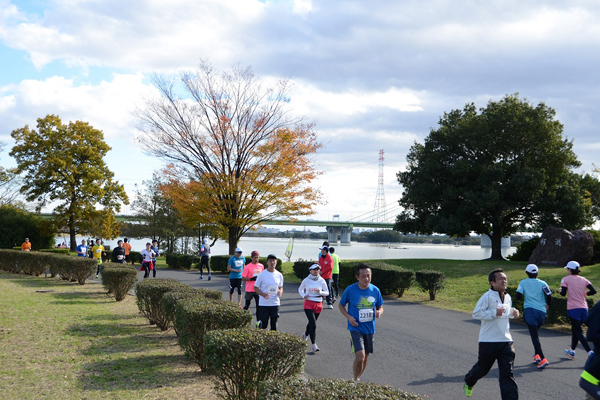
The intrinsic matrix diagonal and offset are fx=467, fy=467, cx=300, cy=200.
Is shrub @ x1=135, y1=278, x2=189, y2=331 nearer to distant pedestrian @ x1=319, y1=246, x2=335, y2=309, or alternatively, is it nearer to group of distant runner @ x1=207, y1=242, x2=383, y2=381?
group of distant runner @ x1=207, y1=242, x2=383, y2=381

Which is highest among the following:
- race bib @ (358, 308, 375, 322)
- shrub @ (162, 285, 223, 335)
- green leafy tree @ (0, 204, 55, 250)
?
green leafy tree @ (0, 204, 55, 250)

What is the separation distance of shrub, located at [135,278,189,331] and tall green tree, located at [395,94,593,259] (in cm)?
2506

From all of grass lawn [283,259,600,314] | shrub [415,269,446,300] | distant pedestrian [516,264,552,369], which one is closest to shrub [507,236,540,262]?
grass lawn [283,259,600,314]

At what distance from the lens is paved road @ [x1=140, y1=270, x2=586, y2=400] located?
6573mm

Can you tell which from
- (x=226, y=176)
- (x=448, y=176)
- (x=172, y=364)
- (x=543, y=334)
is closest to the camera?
(x=172, y=364)

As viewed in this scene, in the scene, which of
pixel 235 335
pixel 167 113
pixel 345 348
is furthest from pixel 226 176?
pixel 235 335

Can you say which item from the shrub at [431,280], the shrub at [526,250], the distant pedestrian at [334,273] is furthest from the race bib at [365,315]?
the shrub at [526,250]

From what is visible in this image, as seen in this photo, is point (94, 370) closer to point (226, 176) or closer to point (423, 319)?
point (423, 319)

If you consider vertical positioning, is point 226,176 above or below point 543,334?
above

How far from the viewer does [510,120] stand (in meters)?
32.7

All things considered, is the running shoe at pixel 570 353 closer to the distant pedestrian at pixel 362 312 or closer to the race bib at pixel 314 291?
the distant pedestrian at pixel 362 312

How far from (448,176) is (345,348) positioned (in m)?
27.3

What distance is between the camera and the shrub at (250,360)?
4.96m

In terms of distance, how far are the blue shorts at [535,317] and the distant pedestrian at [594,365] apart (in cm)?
473
